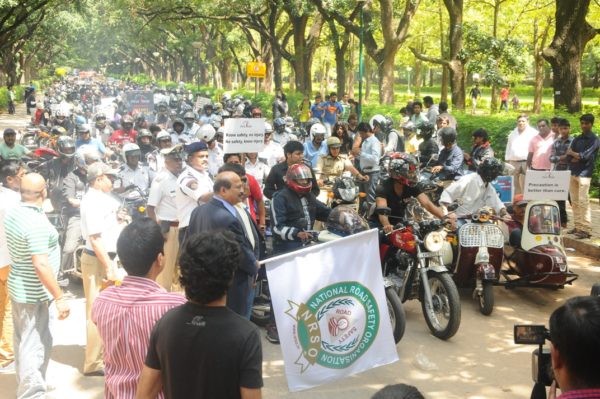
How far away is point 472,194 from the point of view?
7.82m

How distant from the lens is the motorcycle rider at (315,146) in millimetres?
10359

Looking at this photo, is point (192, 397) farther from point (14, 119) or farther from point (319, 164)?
point (14, 119)

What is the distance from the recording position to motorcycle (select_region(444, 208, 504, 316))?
7293mm

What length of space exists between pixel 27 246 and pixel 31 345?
2.48 ft

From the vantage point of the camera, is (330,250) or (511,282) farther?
(511,282)

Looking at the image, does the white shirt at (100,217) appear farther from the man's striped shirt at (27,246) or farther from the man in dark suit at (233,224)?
the man in dark suit at (233,224)

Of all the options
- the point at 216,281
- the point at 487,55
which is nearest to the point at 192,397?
the point at 216,281

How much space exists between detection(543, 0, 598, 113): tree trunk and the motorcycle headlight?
34.0ft

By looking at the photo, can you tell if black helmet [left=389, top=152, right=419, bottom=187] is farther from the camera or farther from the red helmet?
the camera

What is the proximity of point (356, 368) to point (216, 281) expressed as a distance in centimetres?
274

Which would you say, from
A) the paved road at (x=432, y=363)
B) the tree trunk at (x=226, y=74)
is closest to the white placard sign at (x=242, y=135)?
the paved road at (x=432, y=363)

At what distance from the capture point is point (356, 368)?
533 cm

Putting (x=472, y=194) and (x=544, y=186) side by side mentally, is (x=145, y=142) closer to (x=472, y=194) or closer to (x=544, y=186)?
(x=472, y=194)

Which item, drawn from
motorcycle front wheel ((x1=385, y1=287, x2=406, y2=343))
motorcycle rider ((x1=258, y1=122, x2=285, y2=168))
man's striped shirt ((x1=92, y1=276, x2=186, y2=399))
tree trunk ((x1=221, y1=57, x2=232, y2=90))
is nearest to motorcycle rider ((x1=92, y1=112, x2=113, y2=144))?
motorcycle rider ((x1=258, y1=122, x2=285, y2=168))
